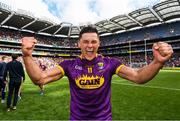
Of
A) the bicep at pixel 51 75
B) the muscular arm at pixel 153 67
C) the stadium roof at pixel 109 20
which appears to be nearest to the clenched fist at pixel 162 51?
the muscular arm at pixel 153 67

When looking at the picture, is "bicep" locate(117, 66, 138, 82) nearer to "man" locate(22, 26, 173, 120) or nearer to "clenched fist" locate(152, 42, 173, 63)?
"man" locate(22, 26, 173, 120)

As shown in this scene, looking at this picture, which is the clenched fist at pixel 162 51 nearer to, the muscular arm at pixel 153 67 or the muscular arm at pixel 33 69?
the muscular arm at pixel 153 67

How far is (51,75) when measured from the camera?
3061 millimetres

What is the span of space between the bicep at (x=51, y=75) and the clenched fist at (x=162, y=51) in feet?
4.05

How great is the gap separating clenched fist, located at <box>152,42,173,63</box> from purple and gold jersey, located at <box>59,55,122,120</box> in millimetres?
668

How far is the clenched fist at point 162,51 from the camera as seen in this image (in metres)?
2.47

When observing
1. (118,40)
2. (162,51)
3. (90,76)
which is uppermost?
(118,40)

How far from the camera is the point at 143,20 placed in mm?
67812

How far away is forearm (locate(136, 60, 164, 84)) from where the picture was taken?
2674 millimetres

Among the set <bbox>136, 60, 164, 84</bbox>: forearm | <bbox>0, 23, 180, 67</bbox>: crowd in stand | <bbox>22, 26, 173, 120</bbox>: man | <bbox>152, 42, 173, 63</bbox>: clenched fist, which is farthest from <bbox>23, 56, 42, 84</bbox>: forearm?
<bbox>0, 23, 180, 67</bbox>: crowd in stand

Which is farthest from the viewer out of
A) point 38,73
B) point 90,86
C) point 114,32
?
point 114,32

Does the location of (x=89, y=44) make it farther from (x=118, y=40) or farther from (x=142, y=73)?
(x=118, y=40)

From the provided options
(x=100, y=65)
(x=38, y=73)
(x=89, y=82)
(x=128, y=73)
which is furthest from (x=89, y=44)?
(x=38, y=73)

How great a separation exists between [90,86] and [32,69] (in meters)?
0.74
